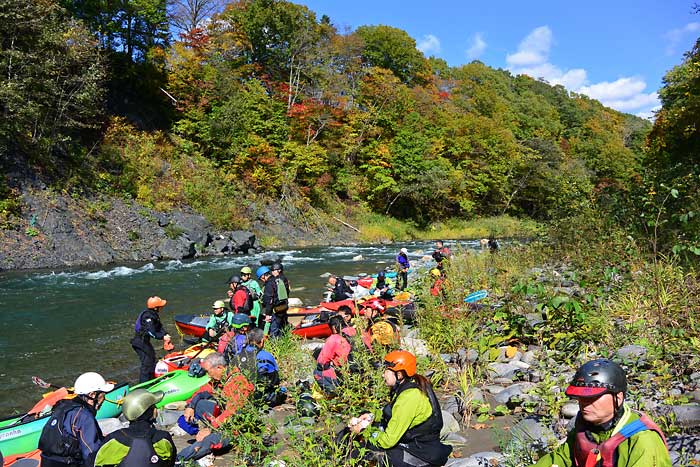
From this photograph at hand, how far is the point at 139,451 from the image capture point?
335 centimetres

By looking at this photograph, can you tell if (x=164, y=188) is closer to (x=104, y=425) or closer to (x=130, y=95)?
(x=130, y=95)

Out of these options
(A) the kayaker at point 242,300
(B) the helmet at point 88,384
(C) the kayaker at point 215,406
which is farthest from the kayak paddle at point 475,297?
(B) the helmet at point 88,384

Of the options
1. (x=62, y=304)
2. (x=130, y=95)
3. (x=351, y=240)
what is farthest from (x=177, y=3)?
(x=62, y=304)

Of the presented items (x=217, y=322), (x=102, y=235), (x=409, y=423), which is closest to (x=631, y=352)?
(x=409, y=423)

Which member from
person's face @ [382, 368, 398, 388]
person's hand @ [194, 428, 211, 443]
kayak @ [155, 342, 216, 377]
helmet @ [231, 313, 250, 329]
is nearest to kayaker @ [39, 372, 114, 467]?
person's hand @ [194, 428, 211, 443]

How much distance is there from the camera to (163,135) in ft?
87.0

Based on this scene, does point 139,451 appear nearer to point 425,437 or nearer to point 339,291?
point 425,437

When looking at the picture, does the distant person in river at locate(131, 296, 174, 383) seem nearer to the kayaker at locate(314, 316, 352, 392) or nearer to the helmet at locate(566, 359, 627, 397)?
the kayaker at locate(314, 316, 352, 392)

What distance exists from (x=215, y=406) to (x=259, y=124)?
24.0 metres

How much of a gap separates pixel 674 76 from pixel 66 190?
111 feet

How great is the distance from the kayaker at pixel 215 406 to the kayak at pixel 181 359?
1998 mm

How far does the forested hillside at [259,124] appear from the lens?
57.5 ft

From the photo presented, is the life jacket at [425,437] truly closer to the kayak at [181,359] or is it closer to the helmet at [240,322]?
the helmet at [240,322]

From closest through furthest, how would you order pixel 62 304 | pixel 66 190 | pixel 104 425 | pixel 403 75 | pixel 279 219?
pixel 104 425, pixel 62 304, pixel 66 190, pixel 279 219, pixel 403 75
